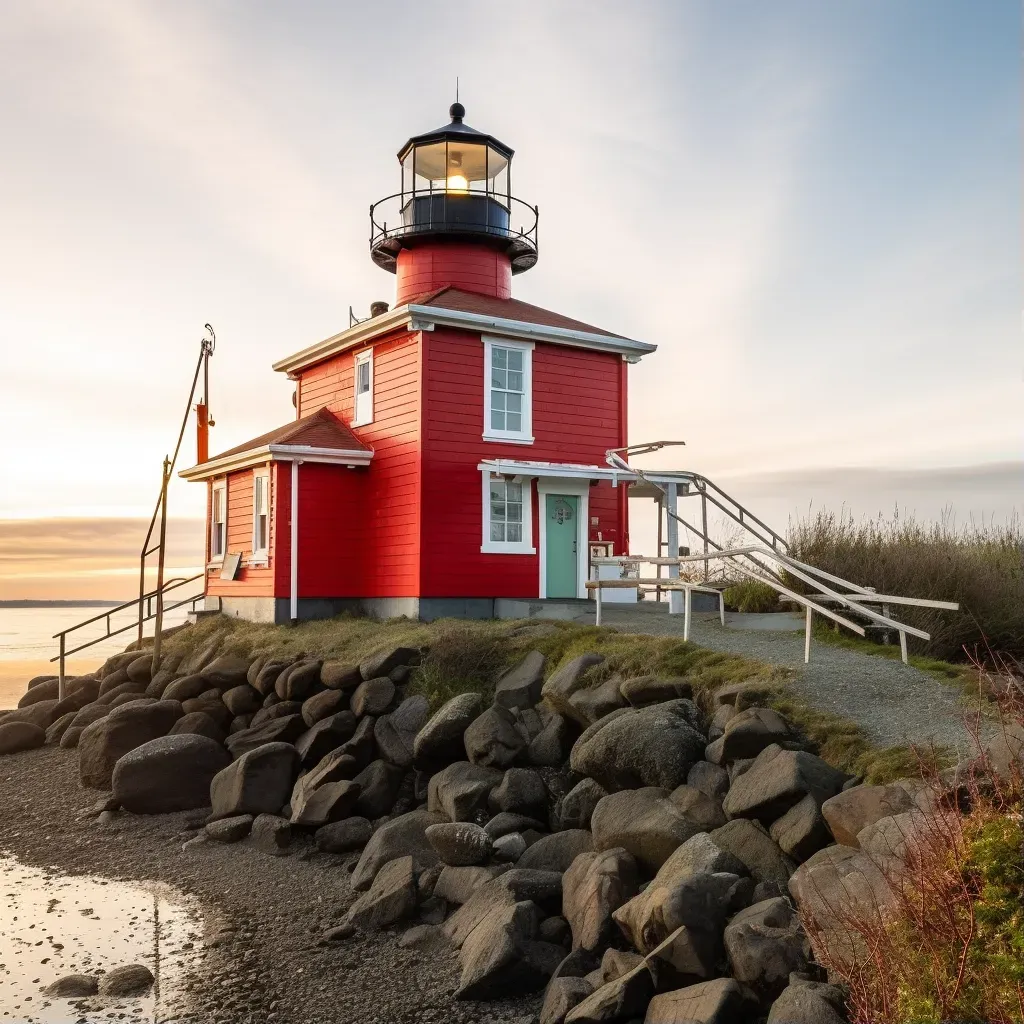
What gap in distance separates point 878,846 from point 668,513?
1109 centimetres

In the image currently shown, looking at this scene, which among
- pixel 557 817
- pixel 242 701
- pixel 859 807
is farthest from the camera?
pixel 242 701

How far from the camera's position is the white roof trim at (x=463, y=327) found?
55.0ft

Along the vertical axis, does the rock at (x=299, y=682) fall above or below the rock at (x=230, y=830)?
above

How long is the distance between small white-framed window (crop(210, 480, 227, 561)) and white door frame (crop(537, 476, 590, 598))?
6.36 m

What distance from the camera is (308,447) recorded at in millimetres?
17438

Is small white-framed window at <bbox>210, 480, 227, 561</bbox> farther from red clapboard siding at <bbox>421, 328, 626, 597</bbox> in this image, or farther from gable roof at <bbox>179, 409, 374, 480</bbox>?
red clapboard siding at <bbox>421, 328, 626, 597</bbox>

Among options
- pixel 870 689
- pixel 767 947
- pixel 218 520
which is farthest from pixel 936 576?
pixel 218 520

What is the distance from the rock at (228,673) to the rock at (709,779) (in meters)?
8.58

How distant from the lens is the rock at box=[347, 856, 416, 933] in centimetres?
855

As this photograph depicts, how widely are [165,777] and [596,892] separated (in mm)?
7206

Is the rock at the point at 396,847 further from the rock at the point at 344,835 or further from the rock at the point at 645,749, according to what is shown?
the rock at the point at 645,749

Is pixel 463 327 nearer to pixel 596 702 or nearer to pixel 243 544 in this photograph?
pixel 243 544

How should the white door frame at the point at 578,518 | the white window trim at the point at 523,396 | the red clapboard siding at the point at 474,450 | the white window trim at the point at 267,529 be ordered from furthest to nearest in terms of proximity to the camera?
the white window trim at the point at 267,529, the white door frame at the point at 578,518, the white window trim at the point at 523,396, the red clapboard siding at the point at 474,450

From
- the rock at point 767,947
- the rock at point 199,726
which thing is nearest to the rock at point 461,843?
the rock at point 767,947
